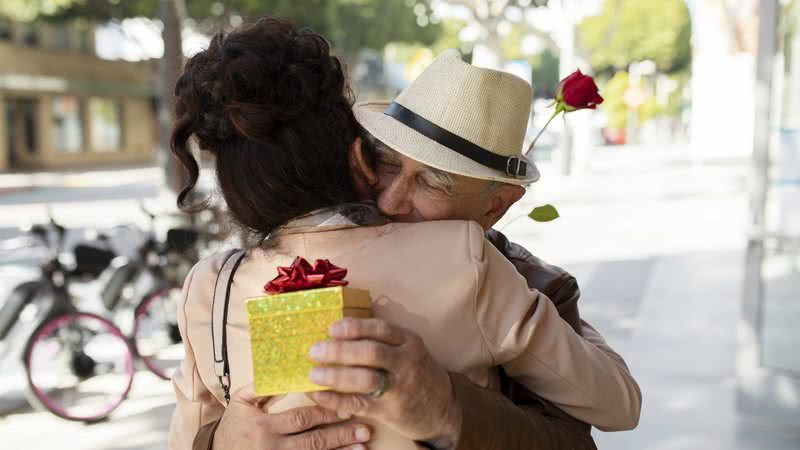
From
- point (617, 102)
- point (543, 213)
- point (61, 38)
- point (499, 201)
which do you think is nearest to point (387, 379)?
point (499, 201)

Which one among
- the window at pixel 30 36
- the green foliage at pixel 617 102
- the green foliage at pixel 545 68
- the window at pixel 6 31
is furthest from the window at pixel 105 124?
the green foliage at pixel 545 68

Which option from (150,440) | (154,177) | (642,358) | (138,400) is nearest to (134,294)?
(138,400)

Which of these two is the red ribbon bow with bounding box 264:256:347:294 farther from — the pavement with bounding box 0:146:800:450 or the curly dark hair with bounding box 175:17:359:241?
the pavement with bounding box 0:146:800:450

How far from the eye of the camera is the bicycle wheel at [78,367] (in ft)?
19.8

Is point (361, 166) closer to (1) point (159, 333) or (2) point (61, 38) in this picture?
(1) point (159, 333)

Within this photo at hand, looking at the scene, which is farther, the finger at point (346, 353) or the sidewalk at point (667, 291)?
the sidewalk at point (667, 291)

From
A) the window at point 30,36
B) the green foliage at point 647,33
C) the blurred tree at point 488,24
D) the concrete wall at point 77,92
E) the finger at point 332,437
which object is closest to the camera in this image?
the finger at point 332,437

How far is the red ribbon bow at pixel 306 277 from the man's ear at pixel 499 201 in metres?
0.45

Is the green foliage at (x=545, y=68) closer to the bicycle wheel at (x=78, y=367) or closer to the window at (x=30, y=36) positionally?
the window at (x=30, y=36)

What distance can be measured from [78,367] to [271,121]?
5.43 metres

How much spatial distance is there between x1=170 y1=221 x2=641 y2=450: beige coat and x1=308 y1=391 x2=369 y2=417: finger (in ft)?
0.49

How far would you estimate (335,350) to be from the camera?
118cm

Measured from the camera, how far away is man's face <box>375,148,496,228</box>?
1.55m

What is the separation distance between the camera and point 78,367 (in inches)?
249
